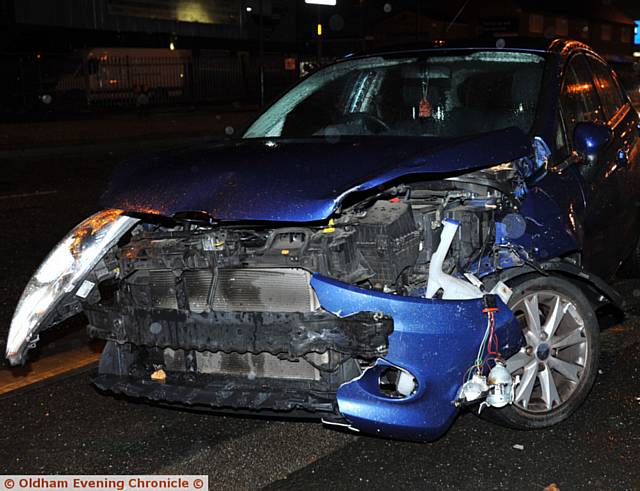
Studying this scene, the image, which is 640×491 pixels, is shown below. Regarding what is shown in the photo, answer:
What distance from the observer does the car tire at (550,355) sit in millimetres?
4184

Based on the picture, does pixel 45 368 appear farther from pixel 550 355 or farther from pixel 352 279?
pixel 550 355

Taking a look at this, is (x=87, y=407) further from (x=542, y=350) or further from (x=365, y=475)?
(x=542, y=350)

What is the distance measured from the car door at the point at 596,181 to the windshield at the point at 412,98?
267 millimetres

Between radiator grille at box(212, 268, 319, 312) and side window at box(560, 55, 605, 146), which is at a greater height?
side window at box(560, 55, 605, 146)

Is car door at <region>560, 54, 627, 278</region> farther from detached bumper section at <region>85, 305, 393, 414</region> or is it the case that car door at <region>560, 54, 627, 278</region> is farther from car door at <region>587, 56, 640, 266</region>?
detached bumper section at <region>85, 305, 393, 414</region>

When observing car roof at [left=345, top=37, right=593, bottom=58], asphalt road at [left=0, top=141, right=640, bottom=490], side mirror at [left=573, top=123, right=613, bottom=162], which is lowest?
asphalt road at [left=0, top=141, right=640, bottom=490]

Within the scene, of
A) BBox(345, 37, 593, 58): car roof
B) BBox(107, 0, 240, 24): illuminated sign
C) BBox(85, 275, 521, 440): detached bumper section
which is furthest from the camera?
BBox(107, 0, 240, 24): illuminated sign

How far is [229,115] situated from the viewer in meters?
27.6

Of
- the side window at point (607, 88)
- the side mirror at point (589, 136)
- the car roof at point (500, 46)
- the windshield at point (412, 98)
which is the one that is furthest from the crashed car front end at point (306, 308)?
the side window at point (607, 88)

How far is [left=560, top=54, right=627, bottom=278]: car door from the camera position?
491cm

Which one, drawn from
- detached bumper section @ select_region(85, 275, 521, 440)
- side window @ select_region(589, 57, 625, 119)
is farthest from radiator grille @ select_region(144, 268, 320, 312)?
side window @ select_region(589, 57, 625, 119)

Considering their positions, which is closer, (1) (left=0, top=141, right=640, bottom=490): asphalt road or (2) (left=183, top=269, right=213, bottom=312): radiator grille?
(1) (left=0, top=141, right=640, bottom=490): asphalt road

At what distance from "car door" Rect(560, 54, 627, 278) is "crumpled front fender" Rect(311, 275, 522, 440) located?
61.9 inches

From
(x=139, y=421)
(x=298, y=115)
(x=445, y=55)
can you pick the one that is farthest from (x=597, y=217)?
(x=139, y=421)
